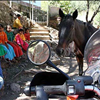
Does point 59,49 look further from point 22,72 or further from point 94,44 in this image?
point 22,72

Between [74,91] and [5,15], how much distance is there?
9960 mm

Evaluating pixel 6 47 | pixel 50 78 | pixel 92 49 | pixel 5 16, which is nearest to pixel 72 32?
pixel 92 49

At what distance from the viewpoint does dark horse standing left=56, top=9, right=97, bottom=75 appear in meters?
3.61

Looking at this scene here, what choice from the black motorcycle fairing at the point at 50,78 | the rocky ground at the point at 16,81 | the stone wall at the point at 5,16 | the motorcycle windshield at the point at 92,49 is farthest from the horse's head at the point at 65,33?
the stone wall at the point at 5,16

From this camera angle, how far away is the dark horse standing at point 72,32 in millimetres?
3609

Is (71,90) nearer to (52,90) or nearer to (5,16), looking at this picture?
(52,90)

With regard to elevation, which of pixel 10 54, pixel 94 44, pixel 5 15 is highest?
pixel 5 15

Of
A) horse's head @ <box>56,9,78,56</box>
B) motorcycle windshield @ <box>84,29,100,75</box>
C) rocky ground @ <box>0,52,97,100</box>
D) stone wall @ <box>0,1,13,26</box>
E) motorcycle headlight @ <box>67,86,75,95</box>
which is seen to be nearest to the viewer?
motorcycle headlight @ <box>67,86,75,95</box>

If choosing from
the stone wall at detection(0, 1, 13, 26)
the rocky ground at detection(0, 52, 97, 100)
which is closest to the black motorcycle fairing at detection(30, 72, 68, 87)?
the rocky ground at detection(0, 52, 97, 100)

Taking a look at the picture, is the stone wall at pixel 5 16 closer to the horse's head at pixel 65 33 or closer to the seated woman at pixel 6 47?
the seated woman at pixel 6 47

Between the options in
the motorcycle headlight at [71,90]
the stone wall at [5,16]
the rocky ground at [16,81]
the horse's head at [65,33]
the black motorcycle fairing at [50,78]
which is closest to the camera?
the motorcycle headlight at [71,90]

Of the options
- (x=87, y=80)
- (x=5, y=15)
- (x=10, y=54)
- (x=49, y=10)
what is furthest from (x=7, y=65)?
(x=49, y=10)

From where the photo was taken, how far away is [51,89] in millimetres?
1149

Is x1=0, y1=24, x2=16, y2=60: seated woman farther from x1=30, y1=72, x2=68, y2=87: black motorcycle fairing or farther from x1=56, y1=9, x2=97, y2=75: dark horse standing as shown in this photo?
x1=30, y1=72, x2=68, y2=87: black motorcycle fairing
